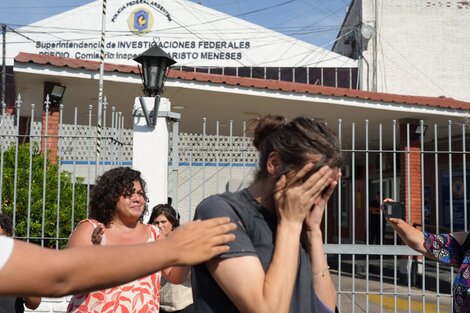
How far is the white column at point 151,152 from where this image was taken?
5.21 m

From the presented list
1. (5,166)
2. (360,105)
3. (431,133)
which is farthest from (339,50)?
(5,166)

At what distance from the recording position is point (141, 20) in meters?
21.4

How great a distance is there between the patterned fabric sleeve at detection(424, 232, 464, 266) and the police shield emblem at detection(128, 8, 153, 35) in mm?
19342

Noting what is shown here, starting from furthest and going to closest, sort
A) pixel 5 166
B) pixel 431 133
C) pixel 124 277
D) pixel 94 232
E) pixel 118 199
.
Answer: pixel 431 133
pixel 5 166
pixel 118 199
pixel 94 232
pixel 124 277

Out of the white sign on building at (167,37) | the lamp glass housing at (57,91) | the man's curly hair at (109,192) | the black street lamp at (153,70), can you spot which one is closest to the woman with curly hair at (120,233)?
the man's curly hair at (109,192)

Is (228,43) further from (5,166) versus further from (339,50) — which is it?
(5,166)

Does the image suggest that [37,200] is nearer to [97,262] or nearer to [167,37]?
[97,262]

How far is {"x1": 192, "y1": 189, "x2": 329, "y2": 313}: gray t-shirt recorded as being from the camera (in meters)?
1.55

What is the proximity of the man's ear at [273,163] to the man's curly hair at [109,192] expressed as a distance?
1.85 meters

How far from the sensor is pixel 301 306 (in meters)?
1.62

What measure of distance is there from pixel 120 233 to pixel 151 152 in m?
2.06

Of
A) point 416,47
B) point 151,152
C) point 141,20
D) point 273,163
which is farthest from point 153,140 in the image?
point 141,20

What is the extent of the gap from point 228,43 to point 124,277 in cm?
1991

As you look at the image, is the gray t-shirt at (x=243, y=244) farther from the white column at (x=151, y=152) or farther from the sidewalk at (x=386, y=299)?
the sidewalk at (x=386, y=299)
